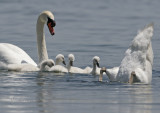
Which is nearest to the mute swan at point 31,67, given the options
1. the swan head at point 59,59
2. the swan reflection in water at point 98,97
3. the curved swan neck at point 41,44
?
the swan head at point 59,59

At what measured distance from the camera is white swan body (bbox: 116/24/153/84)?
1290cm

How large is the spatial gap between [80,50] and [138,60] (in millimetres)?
6577

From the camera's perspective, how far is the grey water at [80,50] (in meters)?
10.6

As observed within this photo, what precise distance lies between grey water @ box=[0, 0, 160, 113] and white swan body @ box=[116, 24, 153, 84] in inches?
7.5

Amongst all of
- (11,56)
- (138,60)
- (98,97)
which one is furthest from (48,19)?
(98,97)

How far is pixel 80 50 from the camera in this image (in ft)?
63.8

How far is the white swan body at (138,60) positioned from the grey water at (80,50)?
19 cm

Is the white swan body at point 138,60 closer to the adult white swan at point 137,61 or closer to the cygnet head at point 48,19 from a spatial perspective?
the adult white swan at point 137,61

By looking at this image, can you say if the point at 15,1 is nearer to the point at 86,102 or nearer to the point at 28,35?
the point at 28,35

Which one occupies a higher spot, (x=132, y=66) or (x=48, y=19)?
(x=48, y=19)

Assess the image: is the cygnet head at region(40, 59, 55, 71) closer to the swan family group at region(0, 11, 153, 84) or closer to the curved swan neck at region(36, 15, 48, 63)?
the swan family group at region(0, 11, 153, 84)

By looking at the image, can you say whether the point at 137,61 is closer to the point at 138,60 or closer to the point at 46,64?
the point at 138,60

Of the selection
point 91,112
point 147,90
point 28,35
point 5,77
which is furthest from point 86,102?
point 28,35

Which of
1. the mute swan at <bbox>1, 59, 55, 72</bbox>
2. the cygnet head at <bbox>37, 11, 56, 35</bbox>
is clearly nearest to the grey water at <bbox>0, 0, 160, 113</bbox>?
the mute swan at <bbox>1, 59, 55, 72</bbox>
